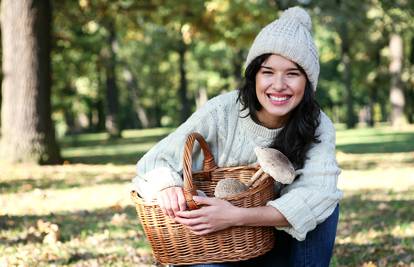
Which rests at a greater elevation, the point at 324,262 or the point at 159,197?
the point at 159,197

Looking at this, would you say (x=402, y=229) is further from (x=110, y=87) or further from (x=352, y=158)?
(x=110, y=87)

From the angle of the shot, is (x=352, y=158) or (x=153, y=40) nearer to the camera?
(x=352, y=158)

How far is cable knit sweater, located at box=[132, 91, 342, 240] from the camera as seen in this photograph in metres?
2.56

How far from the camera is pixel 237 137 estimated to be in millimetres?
2861

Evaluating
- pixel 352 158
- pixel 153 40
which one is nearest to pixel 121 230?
pixel 352 158

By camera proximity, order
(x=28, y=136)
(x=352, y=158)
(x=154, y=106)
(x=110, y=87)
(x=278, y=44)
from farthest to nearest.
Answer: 1. (x=154, y=106)
2. (x=110, y=87)
3. (x=352, y=158)
4. (x=28, y=136)
5. (x=278, y=44)

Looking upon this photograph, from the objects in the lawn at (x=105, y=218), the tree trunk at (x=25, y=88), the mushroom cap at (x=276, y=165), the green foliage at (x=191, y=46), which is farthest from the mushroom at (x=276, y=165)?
the green foliage at (x=191, y=46)

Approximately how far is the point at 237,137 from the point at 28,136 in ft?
25.8

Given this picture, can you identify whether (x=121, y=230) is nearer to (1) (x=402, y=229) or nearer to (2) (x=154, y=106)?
(1) (x=402, y=229)

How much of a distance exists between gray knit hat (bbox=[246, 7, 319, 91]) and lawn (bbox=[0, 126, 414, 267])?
5.78 ft

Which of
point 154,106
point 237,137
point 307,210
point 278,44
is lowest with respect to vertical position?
point 154,106

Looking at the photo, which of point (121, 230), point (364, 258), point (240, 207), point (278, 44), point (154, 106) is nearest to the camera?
point (240, 207)

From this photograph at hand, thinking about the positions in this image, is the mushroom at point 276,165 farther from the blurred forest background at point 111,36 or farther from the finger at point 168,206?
the blurred forest background at point 111,36

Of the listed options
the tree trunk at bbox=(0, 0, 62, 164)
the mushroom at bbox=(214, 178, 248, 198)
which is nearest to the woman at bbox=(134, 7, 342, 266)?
the mushroom at bbox=(214, 178, 248, 198)
